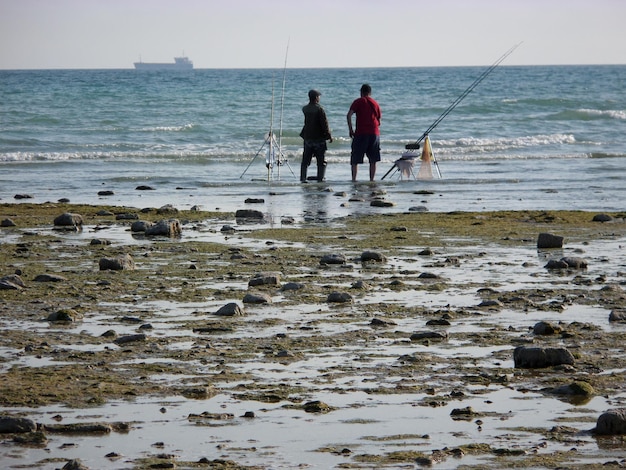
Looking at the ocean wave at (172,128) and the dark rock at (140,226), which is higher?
the ocean wave at (172,128)

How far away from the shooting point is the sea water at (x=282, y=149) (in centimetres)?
1750

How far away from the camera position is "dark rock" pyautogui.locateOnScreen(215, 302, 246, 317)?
739 centimetres

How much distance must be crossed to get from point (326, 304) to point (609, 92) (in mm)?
55168

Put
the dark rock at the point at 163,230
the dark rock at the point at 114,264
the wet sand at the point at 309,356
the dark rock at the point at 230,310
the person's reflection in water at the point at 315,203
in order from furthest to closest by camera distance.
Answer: the person's reflection in water at the point at 315,203, the dark rock at the point at 163,230, the dark rock at the point at 114,264, the dark rock at the point at 230,310, the wet sand at the point at 309,356

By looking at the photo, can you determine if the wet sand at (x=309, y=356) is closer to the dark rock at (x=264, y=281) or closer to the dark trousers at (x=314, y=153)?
the dark rock at (x=264, y=281)

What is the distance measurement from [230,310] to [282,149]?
2098 centimetres

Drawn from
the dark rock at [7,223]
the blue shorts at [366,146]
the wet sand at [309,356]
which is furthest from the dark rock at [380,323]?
the blue shorts at [366,146]

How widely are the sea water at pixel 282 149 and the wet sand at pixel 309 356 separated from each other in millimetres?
4932

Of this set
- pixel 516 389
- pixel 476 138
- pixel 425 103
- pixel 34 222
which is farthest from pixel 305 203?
pixel 425 103

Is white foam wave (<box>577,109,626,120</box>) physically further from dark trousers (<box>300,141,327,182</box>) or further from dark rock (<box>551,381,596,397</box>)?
dark rock (<box>551,381,596,397</box>)

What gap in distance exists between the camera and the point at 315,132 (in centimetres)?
1930

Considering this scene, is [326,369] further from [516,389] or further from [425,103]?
[425,103]

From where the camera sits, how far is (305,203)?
15.9 metres

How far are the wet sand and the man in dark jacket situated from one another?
8.15 m
